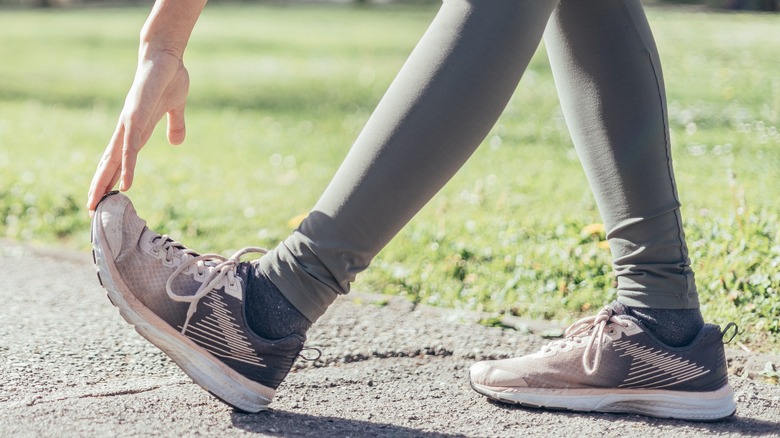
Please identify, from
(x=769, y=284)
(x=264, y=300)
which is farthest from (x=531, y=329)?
(x=264, y=300)

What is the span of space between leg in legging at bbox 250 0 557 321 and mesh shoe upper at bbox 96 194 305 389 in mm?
159

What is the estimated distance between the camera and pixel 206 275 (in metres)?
1.96

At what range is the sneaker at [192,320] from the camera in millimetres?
1886

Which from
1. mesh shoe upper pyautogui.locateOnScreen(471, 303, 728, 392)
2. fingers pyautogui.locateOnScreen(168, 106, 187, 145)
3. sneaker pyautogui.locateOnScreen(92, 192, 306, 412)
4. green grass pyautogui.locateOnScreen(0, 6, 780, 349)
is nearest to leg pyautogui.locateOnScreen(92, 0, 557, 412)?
sneaker pyautogui.locateOnScreen(92, 192, 306, 412)

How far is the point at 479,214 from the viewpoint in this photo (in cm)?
412

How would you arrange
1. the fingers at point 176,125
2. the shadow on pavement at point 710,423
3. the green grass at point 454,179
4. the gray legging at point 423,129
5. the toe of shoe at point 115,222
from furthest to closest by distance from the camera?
the green grass at point 454,179, the fingers at point 176,125, the shadow on pavement at point 710,423, the toe of shoe at point 115,222, the gray legging at point 423,129

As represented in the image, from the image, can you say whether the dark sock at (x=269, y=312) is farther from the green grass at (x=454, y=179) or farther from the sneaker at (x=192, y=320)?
the green grass at (x=454, y=179)

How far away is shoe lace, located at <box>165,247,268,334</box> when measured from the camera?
6.23 feet

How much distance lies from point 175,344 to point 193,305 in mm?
83

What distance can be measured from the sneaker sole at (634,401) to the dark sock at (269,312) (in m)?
0.50

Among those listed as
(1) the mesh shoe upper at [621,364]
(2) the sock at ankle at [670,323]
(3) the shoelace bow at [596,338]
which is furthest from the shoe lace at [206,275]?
(2) the sock at ankle at [670,323]

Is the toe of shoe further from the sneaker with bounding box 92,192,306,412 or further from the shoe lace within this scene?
the shoe lace

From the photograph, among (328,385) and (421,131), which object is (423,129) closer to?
(421,131)

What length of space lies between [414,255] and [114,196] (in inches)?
69.3
